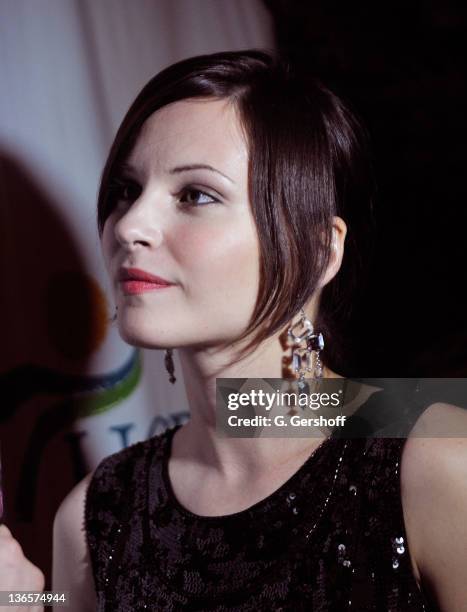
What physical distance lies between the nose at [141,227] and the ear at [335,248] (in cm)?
23

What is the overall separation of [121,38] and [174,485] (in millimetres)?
785

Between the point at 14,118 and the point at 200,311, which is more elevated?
the point at 14,118

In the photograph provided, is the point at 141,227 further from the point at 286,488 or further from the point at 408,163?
the point at 408,163

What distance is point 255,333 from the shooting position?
90 centimetres

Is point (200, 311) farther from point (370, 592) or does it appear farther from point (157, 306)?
point (370, 592)

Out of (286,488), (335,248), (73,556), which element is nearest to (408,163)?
(335,248)

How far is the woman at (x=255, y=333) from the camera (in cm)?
81

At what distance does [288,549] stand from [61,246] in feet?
2.09

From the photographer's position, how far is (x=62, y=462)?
1200mm

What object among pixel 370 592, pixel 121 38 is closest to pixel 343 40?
pixel 121 38

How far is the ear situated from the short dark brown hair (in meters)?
0.01

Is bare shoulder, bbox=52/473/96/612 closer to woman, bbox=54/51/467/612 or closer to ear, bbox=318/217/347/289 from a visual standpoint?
woman, bbox=54/51/467/612

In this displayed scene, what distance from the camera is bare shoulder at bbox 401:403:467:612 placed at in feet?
2.50

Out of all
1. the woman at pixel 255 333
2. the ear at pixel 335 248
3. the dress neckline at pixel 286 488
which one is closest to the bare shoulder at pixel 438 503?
the woman at pixel 255 333
